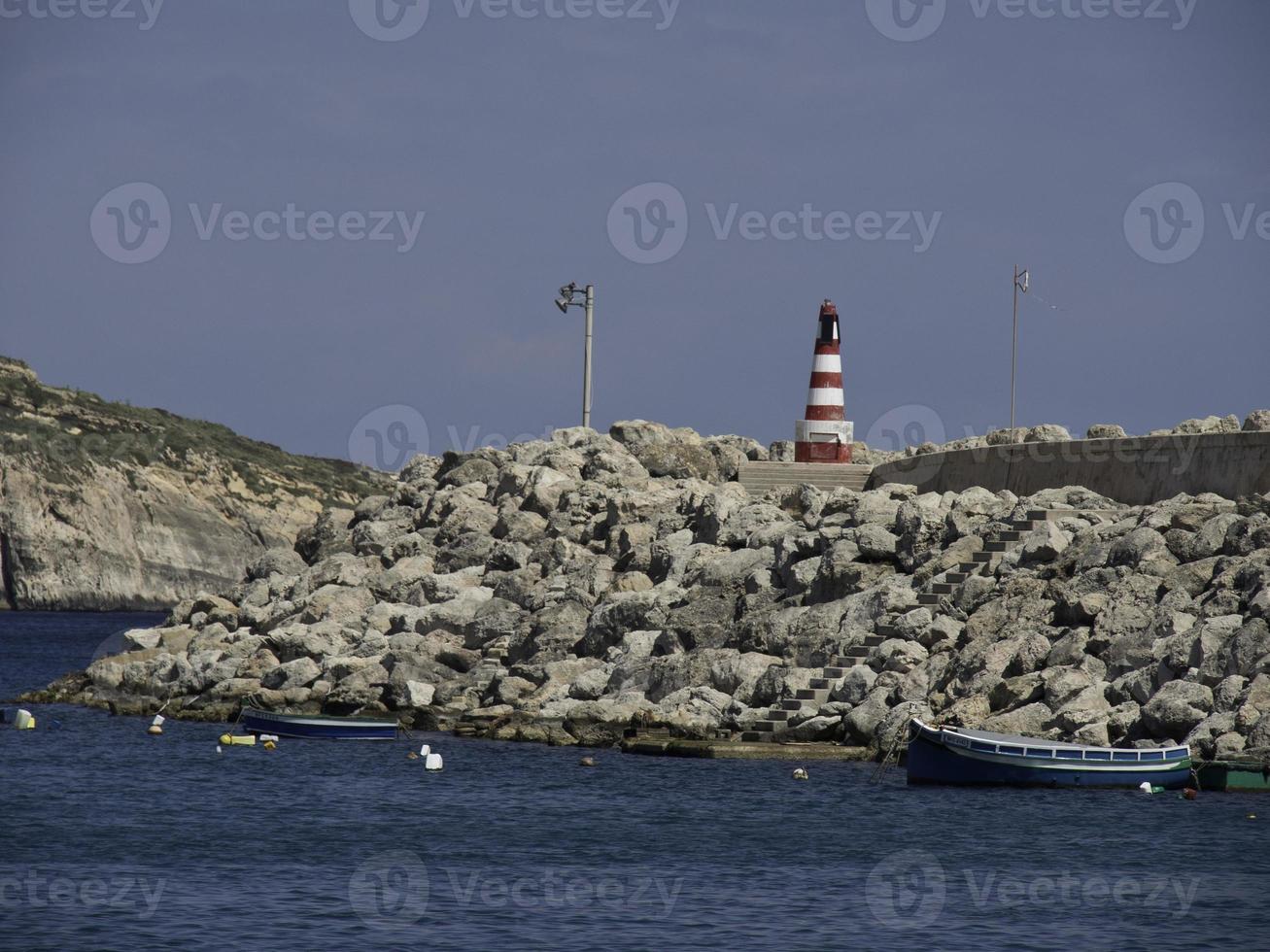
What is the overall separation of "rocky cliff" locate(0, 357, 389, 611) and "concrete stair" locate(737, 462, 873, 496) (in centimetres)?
6137

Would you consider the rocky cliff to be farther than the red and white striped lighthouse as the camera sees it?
Yes

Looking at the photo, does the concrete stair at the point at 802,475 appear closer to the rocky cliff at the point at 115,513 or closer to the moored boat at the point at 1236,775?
the moored boat at the point at 1236,775

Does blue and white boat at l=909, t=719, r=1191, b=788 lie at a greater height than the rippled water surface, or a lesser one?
greater

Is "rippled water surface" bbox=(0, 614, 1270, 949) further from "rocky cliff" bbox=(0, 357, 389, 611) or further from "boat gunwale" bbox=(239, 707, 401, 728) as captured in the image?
"rocky cliff" bbox=(0, 357, 389, 611)

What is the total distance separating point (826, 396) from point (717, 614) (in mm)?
11744

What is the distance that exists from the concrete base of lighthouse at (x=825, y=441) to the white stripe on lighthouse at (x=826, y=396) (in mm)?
456

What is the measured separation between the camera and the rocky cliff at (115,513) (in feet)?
356

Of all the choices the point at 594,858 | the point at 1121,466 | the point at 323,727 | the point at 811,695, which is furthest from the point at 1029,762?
the point at 323,727

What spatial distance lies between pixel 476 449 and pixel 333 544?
463 cm

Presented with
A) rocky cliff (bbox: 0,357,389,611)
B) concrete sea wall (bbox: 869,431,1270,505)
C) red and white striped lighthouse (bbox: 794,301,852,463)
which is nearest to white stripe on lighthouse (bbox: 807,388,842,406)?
red and white striped lighthouse (bbox: 794,301,852,463)

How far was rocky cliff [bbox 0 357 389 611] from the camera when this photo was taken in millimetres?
108375

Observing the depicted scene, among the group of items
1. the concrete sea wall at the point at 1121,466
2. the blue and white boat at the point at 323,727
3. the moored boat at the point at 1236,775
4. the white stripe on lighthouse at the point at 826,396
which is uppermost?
the white stripe on lighthouse at the point at 826,396

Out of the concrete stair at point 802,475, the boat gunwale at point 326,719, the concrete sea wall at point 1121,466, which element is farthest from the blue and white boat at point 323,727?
the concrete sea wall at point 1121,466

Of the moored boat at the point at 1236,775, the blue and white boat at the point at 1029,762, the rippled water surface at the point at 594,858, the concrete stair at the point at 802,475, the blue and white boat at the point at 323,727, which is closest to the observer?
the rippled water surface at the point at 594,858
